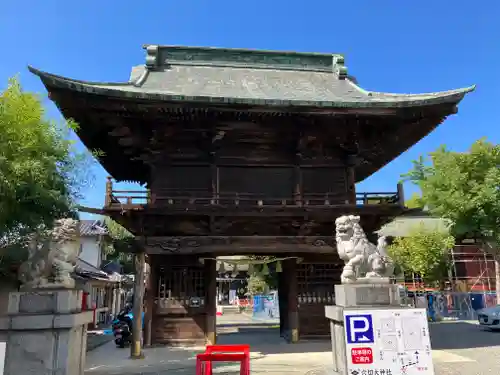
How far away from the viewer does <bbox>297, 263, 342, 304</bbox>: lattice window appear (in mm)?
12812

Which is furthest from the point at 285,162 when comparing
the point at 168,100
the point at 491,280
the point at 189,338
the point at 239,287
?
the point at 239,287

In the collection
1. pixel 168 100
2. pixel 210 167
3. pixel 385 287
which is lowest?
pixel 385 287

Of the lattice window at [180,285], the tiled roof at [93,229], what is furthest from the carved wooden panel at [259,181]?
the tiled roof at [93,229]

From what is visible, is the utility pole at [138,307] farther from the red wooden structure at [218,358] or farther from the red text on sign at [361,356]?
the red text on sign at [361,356]

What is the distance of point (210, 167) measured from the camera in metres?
12.1

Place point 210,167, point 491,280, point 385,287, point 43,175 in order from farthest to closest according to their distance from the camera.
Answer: point 491,280, point 210,167, point 43,175, point 385,287

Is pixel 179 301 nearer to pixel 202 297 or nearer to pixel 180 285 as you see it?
pixel 180 285

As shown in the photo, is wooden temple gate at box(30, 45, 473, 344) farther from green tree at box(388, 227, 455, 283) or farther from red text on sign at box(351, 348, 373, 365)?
green tree at box(388, 227, 455, 283)

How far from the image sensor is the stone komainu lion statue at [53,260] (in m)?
6.61

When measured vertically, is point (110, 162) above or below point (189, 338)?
above

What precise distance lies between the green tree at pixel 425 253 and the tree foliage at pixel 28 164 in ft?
70.7

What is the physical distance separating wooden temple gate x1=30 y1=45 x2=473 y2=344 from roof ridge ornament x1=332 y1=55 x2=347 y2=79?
1985 millimetres

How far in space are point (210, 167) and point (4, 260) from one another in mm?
5898

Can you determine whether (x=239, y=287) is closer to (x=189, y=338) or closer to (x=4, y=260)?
(x=189, y=338)
